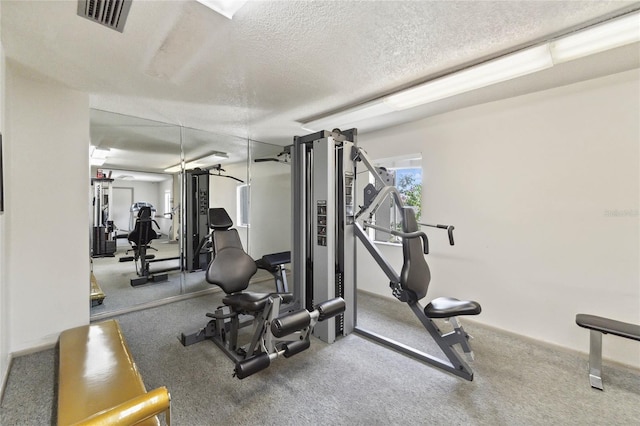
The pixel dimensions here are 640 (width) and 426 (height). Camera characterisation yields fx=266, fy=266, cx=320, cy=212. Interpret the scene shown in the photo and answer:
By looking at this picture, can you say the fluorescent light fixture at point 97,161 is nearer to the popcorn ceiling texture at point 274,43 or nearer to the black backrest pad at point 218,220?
the popcorn ceiling texture at point 274,43

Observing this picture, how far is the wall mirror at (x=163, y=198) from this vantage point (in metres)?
3.29

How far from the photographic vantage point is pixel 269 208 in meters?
5.12

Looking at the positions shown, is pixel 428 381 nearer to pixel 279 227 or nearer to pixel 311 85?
pixel 311 85

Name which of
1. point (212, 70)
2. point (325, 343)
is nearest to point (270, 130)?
point (212, 70)

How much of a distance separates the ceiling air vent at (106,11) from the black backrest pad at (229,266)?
1704 mm

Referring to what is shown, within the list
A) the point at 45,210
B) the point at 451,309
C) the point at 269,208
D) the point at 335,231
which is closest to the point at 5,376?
the point at 45,210

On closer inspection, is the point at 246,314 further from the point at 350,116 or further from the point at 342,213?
the point at 350,116

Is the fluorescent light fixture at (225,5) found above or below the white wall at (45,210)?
above

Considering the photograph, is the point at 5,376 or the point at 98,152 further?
the point at 98,152

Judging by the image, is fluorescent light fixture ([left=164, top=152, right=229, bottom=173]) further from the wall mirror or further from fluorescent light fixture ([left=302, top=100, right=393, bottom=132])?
fluorescent light fixture ([left=302, top=100, right=393, bottom=132])

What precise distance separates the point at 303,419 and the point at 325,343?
928mm

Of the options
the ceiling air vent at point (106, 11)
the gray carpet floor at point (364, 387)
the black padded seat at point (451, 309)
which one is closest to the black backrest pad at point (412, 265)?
the black padded seat at point (451, 309)

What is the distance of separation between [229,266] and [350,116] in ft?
7.01

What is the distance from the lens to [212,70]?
2.21m
